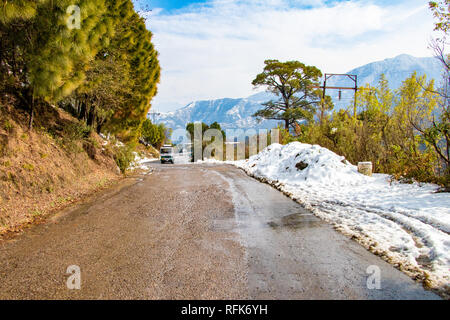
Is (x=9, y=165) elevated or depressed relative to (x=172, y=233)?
A: elevated

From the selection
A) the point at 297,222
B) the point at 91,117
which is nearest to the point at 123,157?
the point at 91,117

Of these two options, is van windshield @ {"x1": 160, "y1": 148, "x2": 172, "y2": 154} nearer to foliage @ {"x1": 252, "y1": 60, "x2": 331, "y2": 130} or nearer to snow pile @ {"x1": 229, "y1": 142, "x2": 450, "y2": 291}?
foliage @ {"x1": 252, "y1": 60, "x2": 331, "y2": 130}

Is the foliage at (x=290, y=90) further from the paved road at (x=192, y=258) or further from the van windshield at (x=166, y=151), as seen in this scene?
the paved road at (x=192, y=258)

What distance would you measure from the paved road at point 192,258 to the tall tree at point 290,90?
3022 centimetres

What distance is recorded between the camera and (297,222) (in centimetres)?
593

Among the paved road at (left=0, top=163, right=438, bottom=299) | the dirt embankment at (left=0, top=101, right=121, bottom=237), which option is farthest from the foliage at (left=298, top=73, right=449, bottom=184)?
the dirt embankment at (left=0, top=101, right=121, bottom=237)

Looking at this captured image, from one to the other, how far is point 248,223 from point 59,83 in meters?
5.42

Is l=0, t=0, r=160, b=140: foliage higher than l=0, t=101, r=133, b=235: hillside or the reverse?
higher

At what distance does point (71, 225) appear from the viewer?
18.4 feet

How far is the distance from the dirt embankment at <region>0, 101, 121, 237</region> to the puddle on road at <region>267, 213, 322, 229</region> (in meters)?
4.80

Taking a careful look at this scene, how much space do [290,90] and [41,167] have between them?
32253mm

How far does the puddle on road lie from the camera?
5.64m

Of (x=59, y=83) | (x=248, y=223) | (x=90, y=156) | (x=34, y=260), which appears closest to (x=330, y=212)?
(x=248, y=223)
